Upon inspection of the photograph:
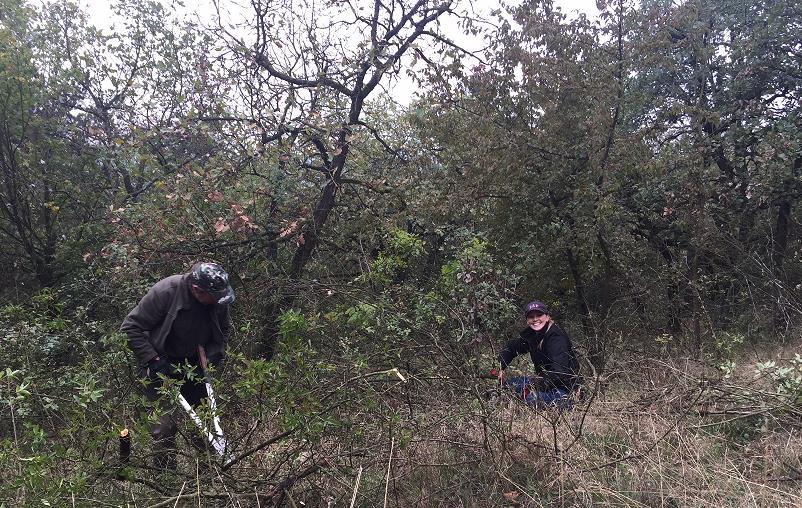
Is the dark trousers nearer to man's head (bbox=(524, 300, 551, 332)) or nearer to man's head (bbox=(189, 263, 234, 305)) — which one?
man's head (bbox=(189, 263, 234, 305))

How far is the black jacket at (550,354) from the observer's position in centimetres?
422

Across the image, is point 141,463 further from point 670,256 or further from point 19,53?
point 19,53

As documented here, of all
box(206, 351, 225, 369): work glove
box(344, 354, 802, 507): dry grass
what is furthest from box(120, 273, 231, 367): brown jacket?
box(344, 354, 802, 507): dry grass

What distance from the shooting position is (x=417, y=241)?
5.49 metres

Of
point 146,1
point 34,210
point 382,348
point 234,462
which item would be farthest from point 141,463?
point 146,1

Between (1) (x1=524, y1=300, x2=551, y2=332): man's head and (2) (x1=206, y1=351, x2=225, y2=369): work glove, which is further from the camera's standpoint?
(1) (x1=524, y1=300, x2=551, y2=332): man's head

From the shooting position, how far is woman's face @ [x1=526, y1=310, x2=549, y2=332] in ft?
14.9

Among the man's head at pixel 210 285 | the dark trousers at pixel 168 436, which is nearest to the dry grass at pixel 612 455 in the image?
the dark trousers at pixel 168 436

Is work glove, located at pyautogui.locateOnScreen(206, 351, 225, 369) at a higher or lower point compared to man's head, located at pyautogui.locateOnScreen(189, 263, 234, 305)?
lower

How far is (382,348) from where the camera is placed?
13.1 ft

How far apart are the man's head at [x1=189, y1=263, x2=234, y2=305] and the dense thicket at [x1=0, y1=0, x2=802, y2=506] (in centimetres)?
56

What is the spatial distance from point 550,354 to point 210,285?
2.58 metres

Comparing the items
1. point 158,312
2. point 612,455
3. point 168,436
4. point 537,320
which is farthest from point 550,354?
point 158,312

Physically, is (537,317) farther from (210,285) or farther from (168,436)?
(168,436)
